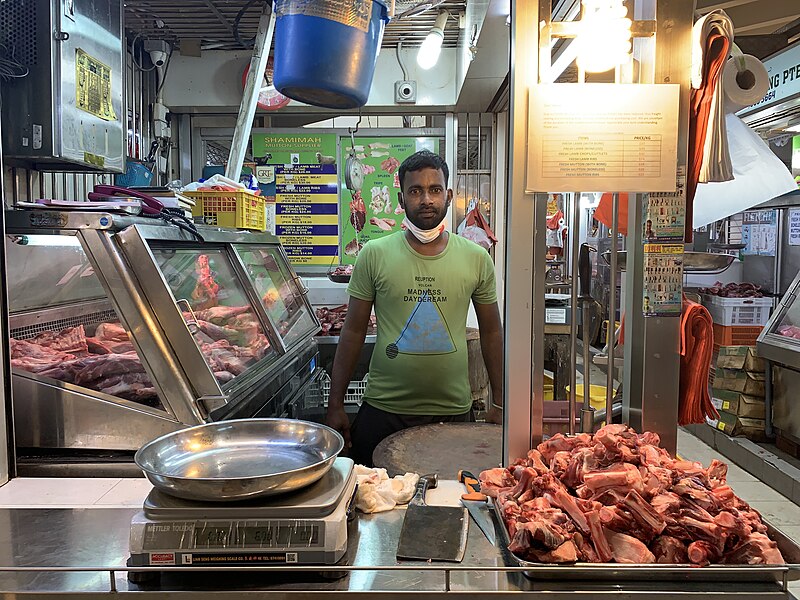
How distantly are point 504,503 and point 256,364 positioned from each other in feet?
5.74

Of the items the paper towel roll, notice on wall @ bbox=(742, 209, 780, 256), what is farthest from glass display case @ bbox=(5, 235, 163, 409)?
notice on wall @ bbox=(742, 209, 780, 256)

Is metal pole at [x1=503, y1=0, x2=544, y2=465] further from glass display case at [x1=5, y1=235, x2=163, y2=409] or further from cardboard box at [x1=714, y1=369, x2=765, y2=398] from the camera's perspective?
cardboard box at [x1=714, y1=369, x2=765, y2=398]

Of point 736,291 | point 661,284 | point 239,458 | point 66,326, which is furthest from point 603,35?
point 736,291

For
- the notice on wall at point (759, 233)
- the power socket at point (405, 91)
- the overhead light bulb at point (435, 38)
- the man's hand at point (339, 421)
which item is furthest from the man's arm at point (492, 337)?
the notice on wall at point (759, 233)

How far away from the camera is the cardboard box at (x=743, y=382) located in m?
5.95

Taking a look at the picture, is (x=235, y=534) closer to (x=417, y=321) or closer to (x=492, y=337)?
(x=417, y=321)

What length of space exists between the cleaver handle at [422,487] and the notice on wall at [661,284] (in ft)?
2.66

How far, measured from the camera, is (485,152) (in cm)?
700

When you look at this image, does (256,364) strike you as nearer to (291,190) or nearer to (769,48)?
(769,48)

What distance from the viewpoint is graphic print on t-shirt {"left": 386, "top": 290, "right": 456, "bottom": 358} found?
10.6 feet

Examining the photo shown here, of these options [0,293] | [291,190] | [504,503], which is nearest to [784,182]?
[504,503]

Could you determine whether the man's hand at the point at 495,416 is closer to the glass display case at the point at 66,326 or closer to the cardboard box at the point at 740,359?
the glass display case at the point at 66,326

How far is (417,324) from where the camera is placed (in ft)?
10.7

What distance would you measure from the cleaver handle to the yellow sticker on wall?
2691 millimetres
